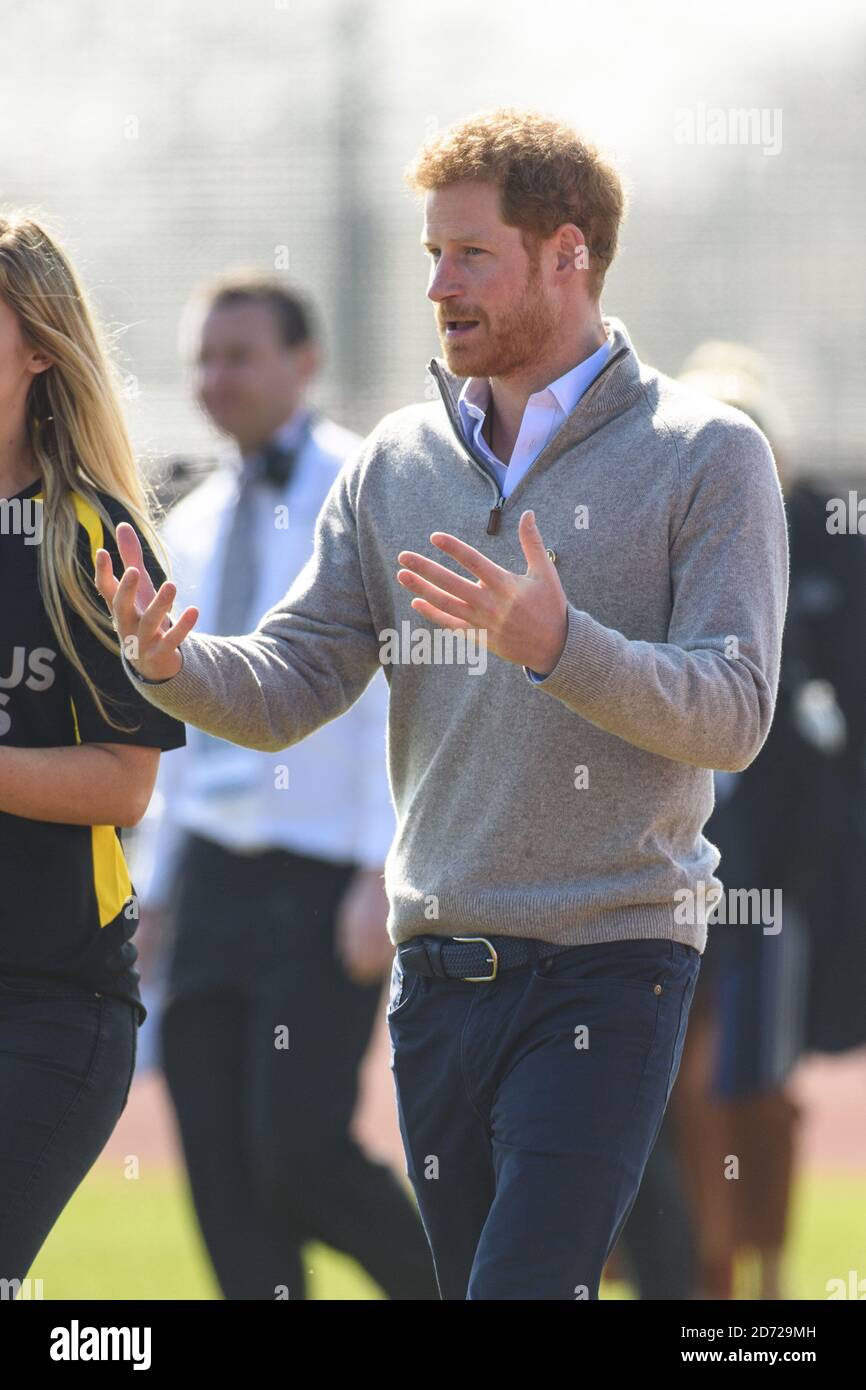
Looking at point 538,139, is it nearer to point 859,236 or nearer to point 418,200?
point 418,200

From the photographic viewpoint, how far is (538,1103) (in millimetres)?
2854

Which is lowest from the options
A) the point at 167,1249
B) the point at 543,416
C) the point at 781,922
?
the point at 167,1249

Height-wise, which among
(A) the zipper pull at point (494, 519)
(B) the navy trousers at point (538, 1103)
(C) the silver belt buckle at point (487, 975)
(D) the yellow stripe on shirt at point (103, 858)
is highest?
(A) the zipper pull at point (494, 519)

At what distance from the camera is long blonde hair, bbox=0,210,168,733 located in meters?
3.07

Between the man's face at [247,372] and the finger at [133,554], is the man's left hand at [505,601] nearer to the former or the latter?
the finger at [133,554]

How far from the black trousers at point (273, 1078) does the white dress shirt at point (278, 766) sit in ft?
0.25

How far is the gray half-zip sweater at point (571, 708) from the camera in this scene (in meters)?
2.86

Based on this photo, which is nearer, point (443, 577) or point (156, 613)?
point (443, 577)

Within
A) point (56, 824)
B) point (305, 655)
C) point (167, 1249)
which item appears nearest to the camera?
point (56, 824)

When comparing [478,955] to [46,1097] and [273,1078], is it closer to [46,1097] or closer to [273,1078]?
[46,1097]

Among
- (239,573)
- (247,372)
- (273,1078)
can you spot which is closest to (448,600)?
(273,1078)

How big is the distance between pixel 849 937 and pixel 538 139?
288 centimetres

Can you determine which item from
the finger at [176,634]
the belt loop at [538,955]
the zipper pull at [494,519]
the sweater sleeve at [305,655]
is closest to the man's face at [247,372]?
the sweater sleeve at [305,655]

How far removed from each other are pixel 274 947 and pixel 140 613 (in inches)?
73.2
